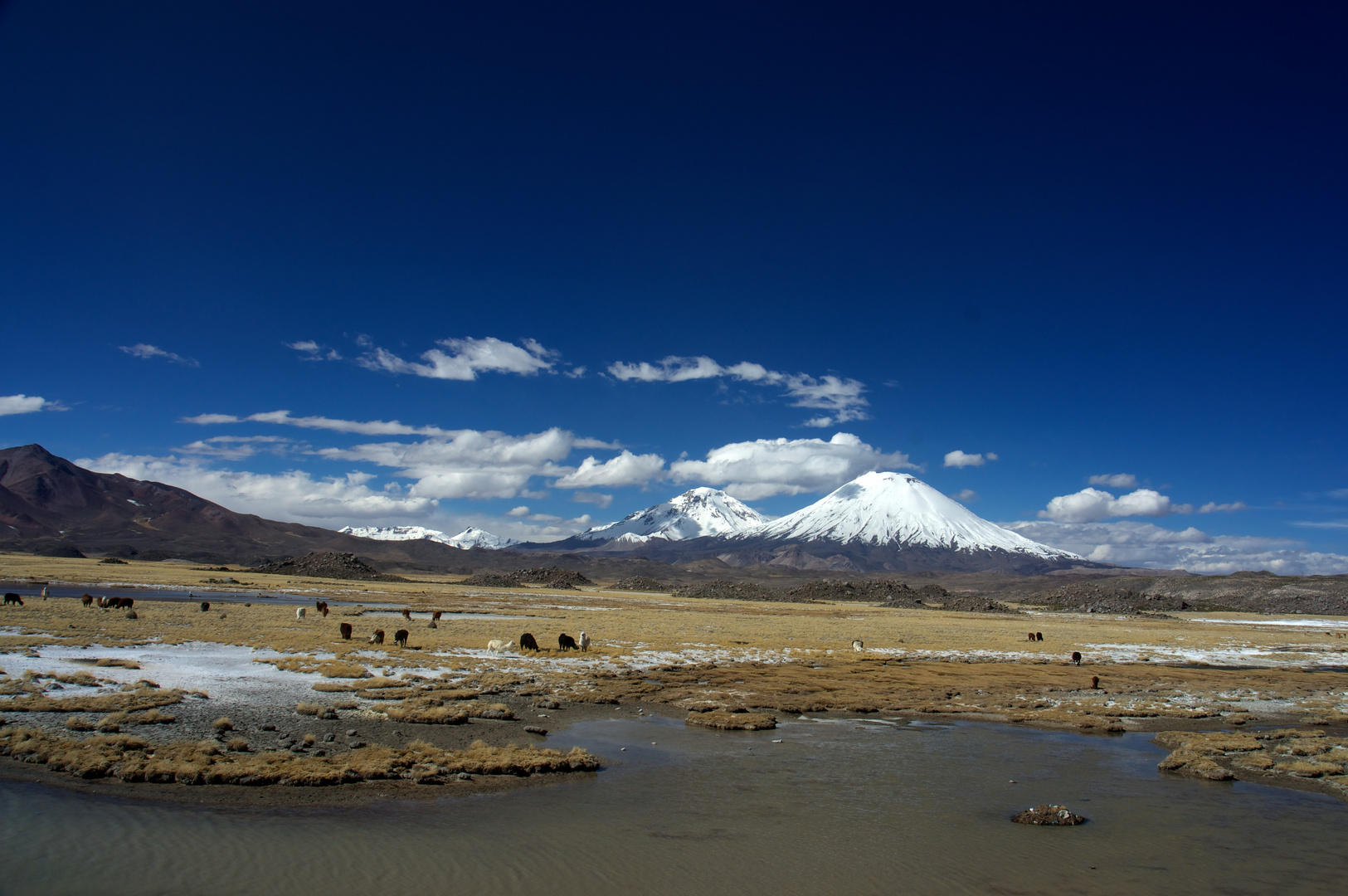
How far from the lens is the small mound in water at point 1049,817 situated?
1226 cm

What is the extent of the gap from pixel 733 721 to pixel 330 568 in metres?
135

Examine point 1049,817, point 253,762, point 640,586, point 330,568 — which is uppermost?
point 253,762

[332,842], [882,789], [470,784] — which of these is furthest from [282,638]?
[882,789]

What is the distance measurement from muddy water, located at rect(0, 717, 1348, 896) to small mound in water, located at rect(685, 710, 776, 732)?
11.4 feet

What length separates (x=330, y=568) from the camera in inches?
5349

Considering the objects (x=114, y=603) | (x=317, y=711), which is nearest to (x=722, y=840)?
(x=317, y=711)

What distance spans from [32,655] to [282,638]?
9819mm

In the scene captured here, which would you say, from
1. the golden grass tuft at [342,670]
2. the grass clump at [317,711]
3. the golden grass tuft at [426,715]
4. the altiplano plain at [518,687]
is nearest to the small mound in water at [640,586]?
the altiplano plain at [518,687]

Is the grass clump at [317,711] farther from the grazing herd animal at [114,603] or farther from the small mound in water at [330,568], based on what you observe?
the small mound in water at [330,568]

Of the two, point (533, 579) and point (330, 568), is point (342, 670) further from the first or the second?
point (533, 579)

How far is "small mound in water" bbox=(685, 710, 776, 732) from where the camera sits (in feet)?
62.3

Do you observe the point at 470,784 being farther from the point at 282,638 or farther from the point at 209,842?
the point at 282,638

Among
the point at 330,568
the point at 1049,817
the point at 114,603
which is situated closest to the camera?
the point at 1049,817

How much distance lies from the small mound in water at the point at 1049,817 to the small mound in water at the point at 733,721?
7587 millimetres
